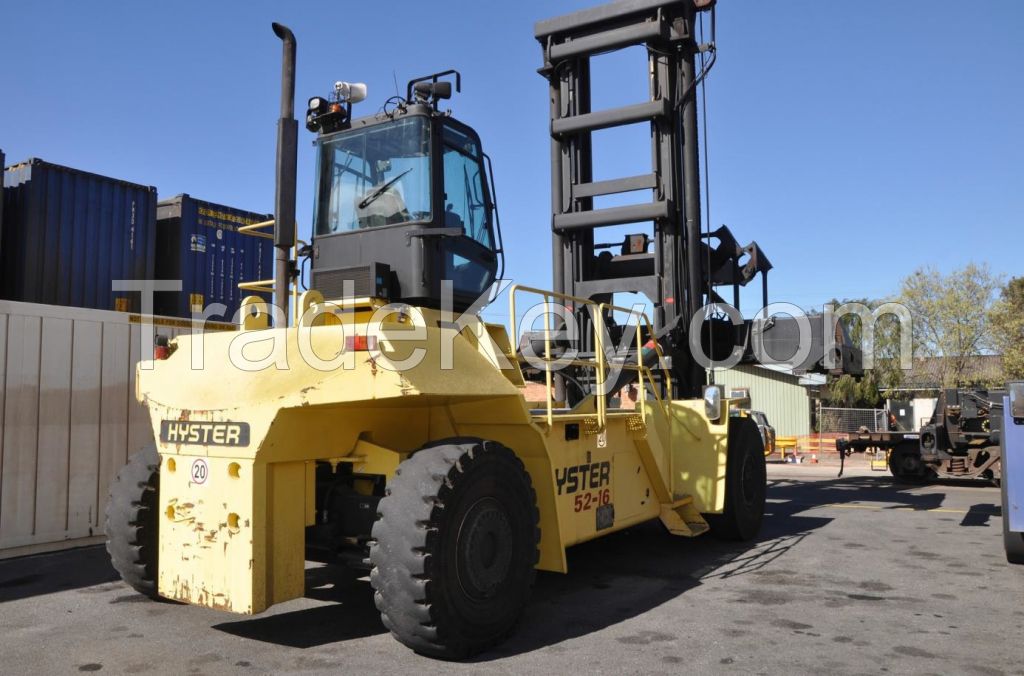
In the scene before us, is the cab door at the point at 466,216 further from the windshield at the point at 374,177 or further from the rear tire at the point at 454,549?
the rear tire at the point at 454,549

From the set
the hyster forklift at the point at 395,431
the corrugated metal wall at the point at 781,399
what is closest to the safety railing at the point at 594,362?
the hyster forklift at the point at 395,431

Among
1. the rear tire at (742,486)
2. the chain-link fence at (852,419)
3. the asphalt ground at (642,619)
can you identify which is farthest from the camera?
the chain-link fence at (852,419)

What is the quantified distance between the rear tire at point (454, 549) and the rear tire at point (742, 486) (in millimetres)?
3554

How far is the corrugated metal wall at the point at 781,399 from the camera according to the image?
98.5 feet

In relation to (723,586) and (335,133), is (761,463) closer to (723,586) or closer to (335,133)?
(723,586)

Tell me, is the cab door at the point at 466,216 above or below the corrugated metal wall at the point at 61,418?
above

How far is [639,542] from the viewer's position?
8.27 meters

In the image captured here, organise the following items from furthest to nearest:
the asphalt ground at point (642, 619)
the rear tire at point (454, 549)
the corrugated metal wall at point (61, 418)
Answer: the corrugated metal wall at point (61, 418) < the asphalt ground at point (642, 619) < the rear tire at point (454, 549)

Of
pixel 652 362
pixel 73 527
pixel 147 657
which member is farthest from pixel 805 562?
pixel 73 527

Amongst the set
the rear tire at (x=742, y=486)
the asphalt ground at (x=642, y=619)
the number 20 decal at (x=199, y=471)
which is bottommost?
the asphalt ground at (x=642, y=619)

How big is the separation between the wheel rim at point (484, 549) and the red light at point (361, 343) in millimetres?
1100

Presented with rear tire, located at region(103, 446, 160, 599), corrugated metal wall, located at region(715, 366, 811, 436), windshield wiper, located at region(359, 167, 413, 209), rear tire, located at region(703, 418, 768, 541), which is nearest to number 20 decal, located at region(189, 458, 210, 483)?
rear tire, located at region(103, 446, 160, 599)

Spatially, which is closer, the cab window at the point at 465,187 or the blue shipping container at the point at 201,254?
the cab window at the point at 465,187

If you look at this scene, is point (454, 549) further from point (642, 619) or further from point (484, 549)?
point (642, 619)
